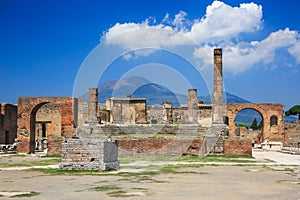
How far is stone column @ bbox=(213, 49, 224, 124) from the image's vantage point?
24.5 metres

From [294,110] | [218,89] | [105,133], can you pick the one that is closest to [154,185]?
[105,133]

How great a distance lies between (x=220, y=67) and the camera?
2462cm

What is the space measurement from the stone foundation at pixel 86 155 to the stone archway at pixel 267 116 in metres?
28.2

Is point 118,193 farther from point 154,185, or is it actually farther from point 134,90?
point 134,90

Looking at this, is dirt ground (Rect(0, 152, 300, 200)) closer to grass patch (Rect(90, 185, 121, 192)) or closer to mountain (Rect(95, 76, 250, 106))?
grass patch (Rect(90, 185, 121, 192))

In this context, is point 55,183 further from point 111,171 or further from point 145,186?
point 111,171

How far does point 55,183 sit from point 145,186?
2.33 metres

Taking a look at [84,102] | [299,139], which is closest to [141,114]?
[84,102]

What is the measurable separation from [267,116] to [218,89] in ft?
54.5

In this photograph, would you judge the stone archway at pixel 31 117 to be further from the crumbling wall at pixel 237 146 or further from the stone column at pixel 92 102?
the crumbling wall at pixel 237 146

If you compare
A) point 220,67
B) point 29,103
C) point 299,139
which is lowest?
point 299,139

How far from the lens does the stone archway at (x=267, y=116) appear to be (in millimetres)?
39875

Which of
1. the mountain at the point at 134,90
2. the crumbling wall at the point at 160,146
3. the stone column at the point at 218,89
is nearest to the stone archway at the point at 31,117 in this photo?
the mountain at the point at 134,90

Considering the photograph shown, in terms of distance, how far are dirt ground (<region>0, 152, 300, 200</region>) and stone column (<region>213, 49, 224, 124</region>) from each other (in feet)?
38.1
